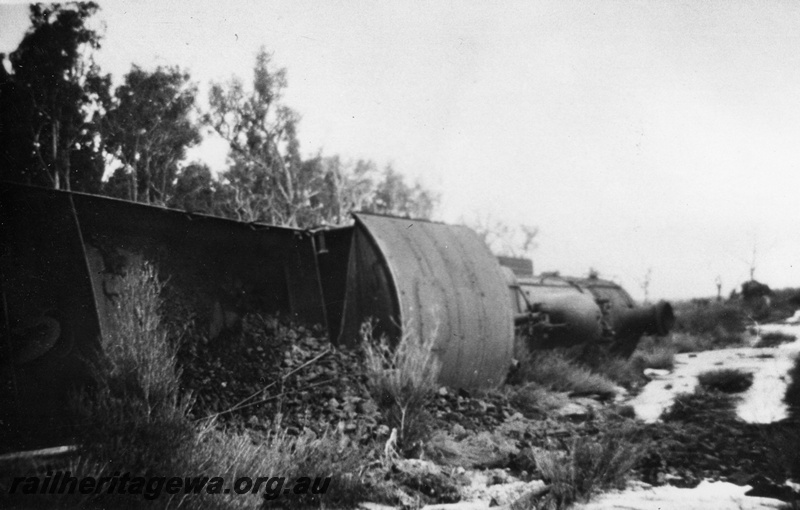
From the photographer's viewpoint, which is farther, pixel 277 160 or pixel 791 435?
pixel 277 160

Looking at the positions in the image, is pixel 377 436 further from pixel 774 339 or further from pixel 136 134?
pixel 136 134

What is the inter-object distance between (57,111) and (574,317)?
16191 mm

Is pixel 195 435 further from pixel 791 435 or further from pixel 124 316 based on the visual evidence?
pixel 791 435

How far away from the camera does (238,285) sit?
652cm

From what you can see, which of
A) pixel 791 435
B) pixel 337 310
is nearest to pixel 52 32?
pixel 337 310

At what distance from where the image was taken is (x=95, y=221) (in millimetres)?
5281

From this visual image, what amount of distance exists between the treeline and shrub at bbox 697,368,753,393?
1230 cm

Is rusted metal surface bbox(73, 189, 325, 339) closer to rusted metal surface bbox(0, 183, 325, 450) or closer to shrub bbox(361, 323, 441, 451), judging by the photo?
rusted metal surface bbox(0, 183, 325, 450)

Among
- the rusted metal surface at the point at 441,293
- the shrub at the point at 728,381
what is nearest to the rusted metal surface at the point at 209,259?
the rusted metal surface at the point at 441,293

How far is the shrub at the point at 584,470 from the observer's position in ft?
10.3

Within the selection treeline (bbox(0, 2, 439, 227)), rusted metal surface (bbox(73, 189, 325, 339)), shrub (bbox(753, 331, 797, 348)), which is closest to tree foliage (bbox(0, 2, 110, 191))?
treeline (bbox(0, 2, 439, 227))

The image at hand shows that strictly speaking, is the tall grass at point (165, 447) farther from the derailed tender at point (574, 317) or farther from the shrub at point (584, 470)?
the derailed tender at point (574, 317)

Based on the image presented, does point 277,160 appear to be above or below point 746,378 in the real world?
above

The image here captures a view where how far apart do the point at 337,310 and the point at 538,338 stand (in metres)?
3.54
